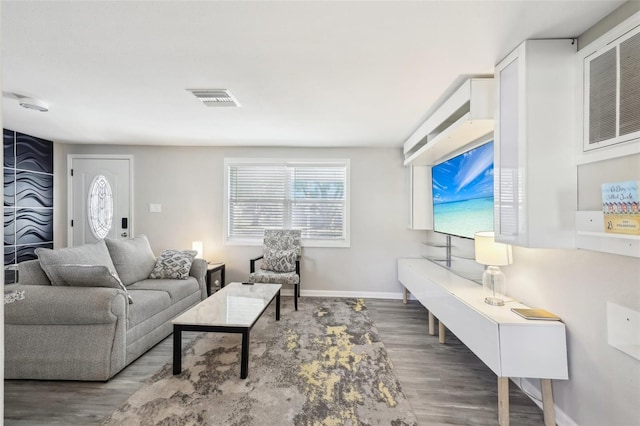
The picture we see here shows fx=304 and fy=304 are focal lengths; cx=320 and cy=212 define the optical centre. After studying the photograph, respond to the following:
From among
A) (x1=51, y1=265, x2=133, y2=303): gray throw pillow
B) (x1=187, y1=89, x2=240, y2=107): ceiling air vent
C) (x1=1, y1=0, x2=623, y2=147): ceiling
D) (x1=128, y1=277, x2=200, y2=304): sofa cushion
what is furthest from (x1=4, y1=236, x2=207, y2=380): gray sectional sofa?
(x1=187, y1=89, x2=240, y2=107): ceiling air vent

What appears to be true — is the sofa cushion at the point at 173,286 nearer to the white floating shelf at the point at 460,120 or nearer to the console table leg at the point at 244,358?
the console table leg at the point at 244,358

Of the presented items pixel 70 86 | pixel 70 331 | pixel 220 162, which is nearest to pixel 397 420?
pixel 70 331

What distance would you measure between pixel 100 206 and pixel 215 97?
3299 mm

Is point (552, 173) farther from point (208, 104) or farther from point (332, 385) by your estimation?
point (208, 104)

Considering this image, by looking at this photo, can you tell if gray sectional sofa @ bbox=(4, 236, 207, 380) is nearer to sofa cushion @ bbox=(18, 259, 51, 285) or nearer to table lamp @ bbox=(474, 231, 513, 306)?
sofa cushion @ bbox=(18, 259, 51, 285)

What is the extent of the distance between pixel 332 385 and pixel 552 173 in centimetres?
200

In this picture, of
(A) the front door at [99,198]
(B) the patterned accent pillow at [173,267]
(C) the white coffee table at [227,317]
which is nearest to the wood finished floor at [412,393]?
(C) the white coffee table at [227,317]

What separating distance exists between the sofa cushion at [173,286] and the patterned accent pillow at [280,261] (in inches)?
38.2

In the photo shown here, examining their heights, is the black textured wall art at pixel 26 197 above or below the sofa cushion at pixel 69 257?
above

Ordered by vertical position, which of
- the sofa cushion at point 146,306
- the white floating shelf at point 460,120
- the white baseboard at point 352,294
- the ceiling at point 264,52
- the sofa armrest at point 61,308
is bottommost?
the white baseboard at point 352,294

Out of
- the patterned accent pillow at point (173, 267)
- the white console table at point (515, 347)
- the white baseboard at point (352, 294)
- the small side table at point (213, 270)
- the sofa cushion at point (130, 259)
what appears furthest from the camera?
the white baseboard at point (352, 294)

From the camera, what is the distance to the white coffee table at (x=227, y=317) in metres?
2.26

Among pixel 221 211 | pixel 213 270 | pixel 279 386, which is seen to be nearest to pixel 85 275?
pixel 279 386

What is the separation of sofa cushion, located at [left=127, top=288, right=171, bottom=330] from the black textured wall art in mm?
2229
